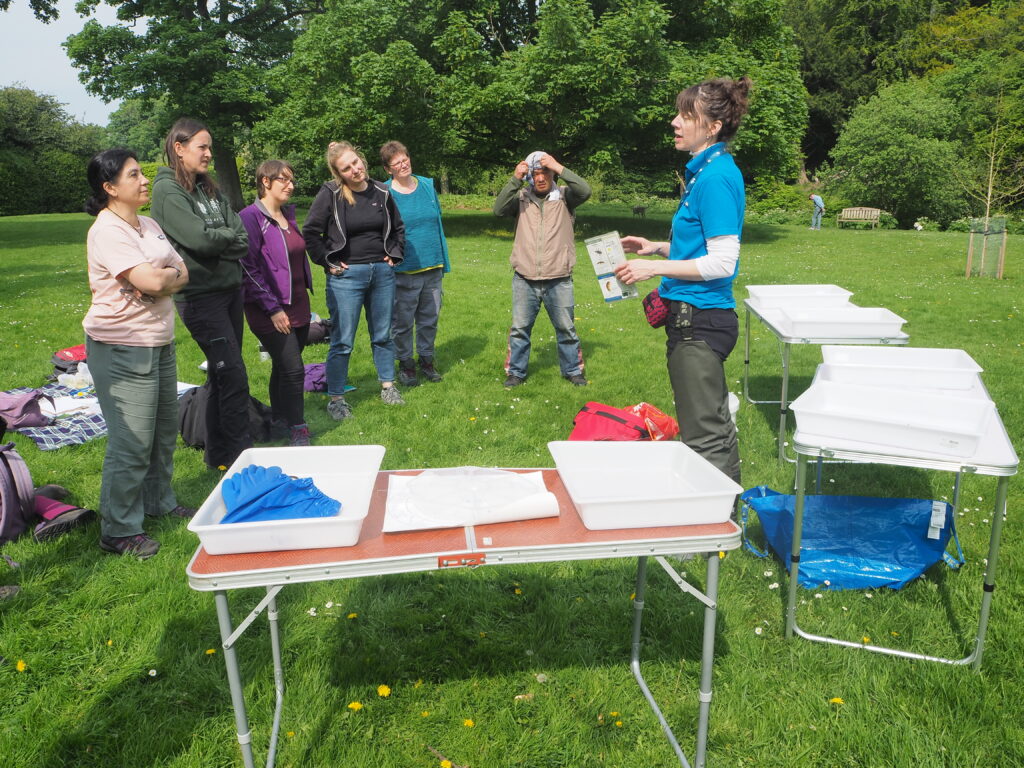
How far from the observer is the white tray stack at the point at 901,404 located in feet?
8.80

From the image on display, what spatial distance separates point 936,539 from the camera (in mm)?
3463

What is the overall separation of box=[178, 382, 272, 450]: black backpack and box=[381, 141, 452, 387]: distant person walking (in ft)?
5.32

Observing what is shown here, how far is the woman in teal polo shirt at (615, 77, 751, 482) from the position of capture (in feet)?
9.90

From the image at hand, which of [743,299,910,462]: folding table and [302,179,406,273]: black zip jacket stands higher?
[302,179,406,273]: black zip jacket

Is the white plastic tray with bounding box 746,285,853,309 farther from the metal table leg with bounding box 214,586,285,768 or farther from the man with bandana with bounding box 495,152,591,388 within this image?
the metal table leg with bounding box 214,586,285,768

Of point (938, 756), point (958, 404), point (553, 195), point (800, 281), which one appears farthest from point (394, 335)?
point (800, 281)

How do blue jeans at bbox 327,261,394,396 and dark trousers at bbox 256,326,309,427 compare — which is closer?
dark trousers at bbox 256,326,309,427

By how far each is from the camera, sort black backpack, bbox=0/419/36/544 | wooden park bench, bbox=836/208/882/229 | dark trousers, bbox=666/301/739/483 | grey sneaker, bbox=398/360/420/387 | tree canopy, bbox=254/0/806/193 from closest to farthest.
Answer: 1. dark trousers, bbox=666/301/739/483
2. black backpack, bbox=0/419/36/544
3. grey sneaker, bbox=398/360/420/387
4. tree canopy, bbox=254/0/806/193
5. wooden park bench, bbox=836/208/882/229

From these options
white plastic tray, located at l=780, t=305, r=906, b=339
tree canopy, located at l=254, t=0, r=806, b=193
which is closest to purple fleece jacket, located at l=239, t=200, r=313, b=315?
white plastic tray, located at l=780, t=305, r=906, b=339

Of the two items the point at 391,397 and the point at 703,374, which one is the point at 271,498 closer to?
the point at 703,374

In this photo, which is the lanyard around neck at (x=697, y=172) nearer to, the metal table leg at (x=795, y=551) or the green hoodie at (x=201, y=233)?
the metal table leg at (x=795, y=551)

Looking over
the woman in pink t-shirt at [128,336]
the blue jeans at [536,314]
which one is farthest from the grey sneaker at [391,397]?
the woman in pink t-shirt at [128,336]

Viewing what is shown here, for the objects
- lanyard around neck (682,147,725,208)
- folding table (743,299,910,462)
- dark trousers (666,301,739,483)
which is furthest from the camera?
folding table (743,299,910,462)

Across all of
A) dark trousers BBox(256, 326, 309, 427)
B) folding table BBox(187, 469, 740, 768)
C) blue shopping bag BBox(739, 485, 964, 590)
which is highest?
folding table BBox(187, 469, 740, 768)
